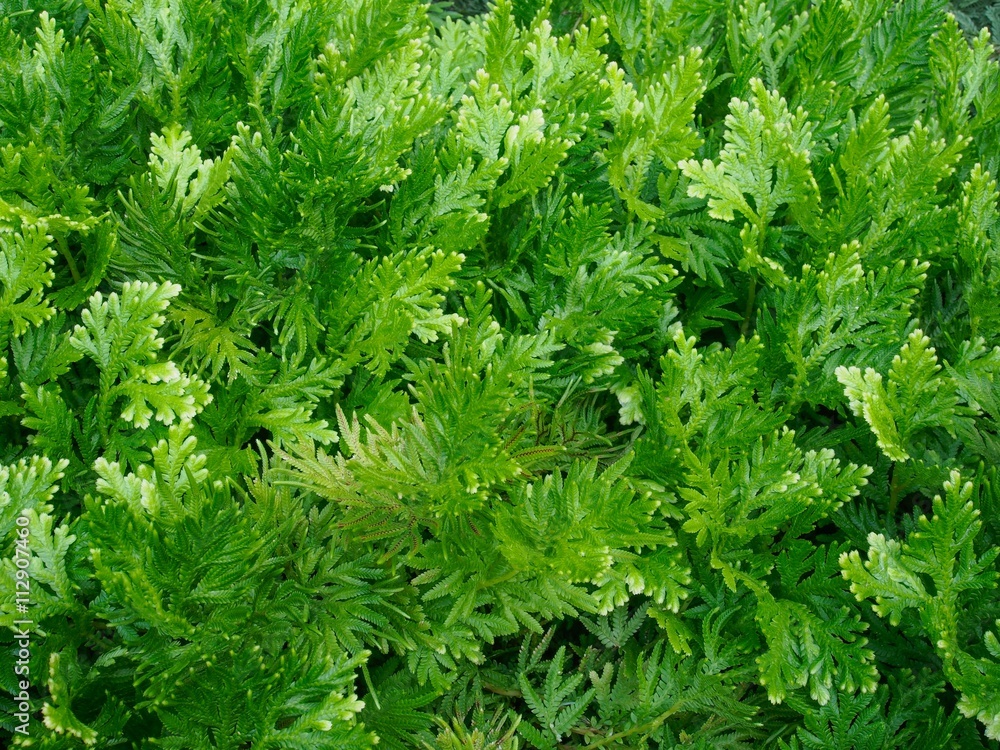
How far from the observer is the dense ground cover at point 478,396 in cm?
174

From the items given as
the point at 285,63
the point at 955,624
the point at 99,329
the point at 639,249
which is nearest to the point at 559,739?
the point at 955,624

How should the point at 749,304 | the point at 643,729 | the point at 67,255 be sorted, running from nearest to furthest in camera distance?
1. the point at 643,729
2. the point at 67,255
3. the point at 749,304

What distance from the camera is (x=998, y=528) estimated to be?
6.61 ft

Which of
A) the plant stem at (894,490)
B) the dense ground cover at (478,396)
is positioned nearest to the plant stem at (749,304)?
the dense ground cover at (478,396)

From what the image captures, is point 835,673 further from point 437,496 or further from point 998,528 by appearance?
point 437,496

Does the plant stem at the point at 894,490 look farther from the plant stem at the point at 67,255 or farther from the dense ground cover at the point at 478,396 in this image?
the plant stem at the point at 67,255

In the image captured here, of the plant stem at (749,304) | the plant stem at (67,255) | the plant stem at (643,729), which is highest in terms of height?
the plant stem at (67,255)
